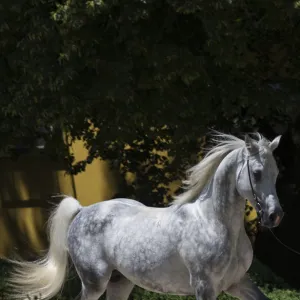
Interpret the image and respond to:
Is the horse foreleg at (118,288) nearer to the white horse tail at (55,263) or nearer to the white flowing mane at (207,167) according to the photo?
the white horse tail at (55,263)

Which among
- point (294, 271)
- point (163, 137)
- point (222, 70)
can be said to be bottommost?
point (294, 271)

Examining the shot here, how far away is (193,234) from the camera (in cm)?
534

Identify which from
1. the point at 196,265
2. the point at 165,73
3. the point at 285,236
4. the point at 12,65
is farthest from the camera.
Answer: the point at 285,236

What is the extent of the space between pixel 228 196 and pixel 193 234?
321 mm

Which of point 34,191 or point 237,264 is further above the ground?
point 237,264

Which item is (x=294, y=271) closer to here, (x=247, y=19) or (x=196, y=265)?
(x=247, y=19)

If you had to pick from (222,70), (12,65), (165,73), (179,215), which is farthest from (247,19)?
(179,215)

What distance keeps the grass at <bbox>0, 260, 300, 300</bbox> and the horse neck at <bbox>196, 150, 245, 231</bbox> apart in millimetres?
3226

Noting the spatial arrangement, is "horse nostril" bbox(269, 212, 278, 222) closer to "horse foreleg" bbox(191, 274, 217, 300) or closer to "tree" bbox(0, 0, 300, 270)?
"horse foreleg" bbox(191, 274, 217, 300)

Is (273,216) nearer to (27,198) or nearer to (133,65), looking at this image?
(133,65)

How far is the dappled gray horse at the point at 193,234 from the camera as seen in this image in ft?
16.7

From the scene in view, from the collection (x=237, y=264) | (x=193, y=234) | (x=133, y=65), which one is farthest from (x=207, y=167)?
(x=133, y=65)

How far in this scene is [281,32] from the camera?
9.96 m

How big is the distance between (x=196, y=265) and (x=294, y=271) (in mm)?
6557
